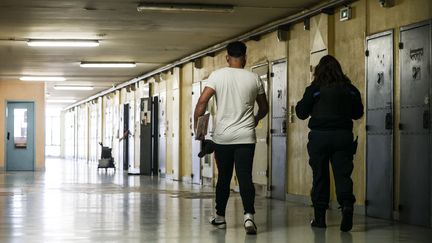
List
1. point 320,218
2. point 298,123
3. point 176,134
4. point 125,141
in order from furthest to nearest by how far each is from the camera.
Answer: point 125,141 → point 176,134 → point 298,123 → point 320,218

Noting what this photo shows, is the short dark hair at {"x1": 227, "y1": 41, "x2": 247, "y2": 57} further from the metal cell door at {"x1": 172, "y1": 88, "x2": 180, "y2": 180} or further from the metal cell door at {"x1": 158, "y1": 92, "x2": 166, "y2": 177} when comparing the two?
the metal cell door at {"x1": 158, "y1": 92, "x2": 166, "y2": 177}

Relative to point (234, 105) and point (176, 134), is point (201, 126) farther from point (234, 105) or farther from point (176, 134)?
point (176, 134)

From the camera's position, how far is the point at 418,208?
7.19 meters

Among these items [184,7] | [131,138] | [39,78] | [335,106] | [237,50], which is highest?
[184,7]

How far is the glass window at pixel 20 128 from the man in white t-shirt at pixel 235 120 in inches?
703

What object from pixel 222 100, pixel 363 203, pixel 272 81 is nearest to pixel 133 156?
pixel 272 81

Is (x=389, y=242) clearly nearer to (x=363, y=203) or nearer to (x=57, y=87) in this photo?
(x=363, y=203)

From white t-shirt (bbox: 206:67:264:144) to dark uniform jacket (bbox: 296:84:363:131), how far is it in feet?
1.75

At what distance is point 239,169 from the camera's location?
614 cm

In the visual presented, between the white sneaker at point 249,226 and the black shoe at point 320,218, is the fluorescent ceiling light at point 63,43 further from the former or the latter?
the white sneaker at point 249,226

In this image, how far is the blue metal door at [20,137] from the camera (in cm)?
2308

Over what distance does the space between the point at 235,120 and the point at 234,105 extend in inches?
5.0

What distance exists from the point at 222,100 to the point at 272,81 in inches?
206

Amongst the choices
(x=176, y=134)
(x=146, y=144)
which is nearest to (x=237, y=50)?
(x=176, y=134)
